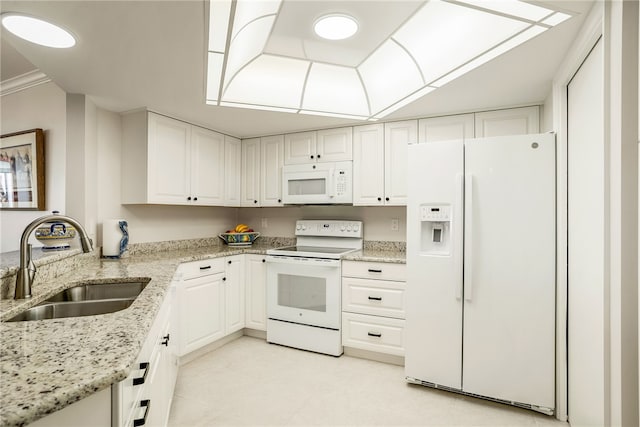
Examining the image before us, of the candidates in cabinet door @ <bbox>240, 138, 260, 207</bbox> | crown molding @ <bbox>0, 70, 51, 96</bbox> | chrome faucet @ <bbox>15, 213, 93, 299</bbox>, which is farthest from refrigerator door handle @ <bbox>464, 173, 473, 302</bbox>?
crown molding @ <bbox>0, 70, 51, 96</bbox>

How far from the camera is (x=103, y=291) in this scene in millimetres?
1857

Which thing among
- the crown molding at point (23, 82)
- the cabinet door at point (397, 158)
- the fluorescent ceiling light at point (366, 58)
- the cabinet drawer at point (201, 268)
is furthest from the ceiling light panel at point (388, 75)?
the crown molding at point (23, 82)

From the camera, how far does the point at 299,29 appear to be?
203 centimetres

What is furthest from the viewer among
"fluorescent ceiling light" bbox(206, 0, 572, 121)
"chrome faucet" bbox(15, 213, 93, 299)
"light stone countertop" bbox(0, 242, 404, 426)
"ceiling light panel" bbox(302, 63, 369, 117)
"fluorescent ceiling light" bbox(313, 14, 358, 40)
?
"ceiling light panel" bbox(302, 63, 369, 117)

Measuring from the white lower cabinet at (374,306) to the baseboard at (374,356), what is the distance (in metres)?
0.08

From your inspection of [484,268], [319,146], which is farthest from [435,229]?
[319,146]

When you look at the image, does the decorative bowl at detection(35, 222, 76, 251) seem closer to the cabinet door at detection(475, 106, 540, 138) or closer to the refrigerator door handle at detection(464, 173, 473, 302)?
the refrigerator door handle at detection(464, 173, 473, 302)

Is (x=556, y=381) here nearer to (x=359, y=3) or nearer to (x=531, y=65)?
(x=531, y=65)

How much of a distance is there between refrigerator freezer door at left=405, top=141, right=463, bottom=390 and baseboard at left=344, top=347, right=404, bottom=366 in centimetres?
35

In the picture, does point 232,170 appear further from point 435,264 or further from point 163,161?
point 435,264

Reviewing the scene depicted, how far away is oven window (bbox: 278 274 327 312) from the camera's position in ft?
9.62

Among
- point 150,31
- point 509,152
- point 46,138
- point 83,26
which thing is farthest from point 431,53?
point 46,138

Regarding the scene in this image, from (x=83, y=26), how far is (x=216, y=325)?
2.34m

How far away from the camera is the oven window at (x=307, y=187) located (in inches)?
130
